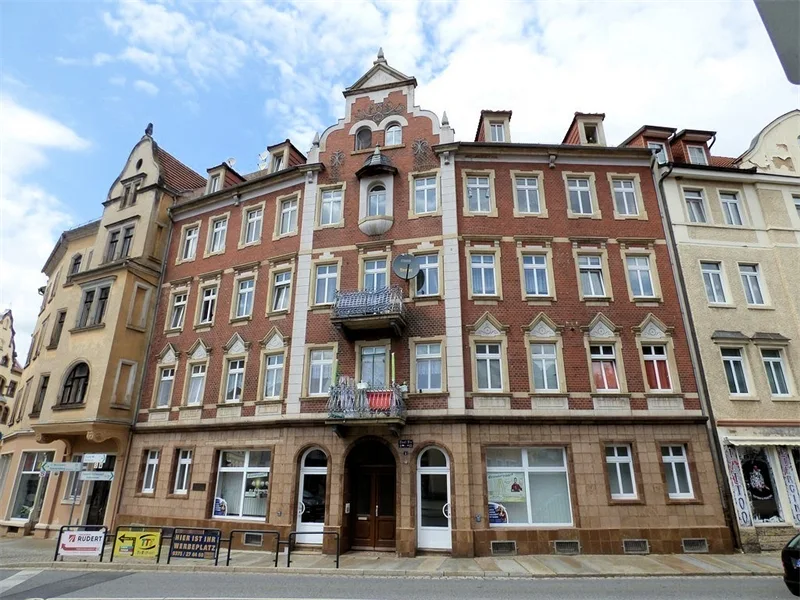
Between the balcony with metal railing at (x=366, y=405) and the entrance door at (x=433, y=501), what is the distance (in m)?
1.71

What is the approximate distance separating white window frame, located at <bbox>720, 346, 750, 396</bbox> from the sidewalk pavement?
17.1 ft

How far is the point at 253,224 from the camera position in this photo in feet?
74.6

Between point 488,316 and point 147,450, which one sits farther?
point 147,450

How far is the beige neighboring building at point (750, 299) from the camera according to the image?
16.1m

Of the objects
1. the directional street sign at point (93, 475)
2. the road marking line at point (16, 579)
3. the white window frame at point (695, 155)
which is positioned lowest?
the road marking line at point (16, 579)

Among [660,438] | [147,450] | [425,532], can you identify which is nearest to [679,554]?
[660,438]

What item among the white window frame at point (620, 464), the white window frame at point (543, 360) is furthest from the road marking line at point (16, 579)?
the white window frame at point (620, 464)

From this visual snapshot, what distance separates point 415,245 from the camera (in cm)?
1914

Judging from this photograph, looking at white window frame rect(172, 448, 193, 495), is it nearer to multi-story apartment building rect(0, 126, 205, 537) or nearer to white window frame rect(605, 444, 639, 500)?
multi-story apartment building rect(0, 126, 205, 537)

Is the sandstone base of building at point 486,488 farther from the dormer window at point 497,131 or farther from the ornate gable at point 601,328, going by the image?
the dormer window at point 497,131

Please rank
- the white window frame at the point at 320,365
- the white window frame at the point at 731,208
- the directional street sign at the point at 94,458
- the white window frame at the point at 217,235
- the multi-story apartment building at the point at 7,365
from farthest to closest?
the multi-story apartment building at the point at 7,365
the white window frame at the point at 217,235
the white window frame at the point at 731,208
the white window frame at the point at 320,365
the directional street sign at the point at 94,458

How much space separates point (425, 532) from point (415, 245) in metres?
10.3

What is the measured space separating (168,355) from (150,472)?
5.10 metres

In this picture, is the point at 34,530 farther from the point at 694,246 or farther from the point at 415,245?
the point at 694,246
